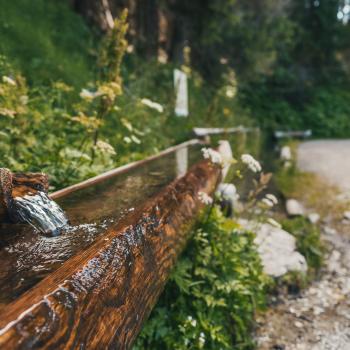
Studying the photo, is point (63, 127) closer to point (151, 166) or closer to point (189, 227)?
point (151, 166)

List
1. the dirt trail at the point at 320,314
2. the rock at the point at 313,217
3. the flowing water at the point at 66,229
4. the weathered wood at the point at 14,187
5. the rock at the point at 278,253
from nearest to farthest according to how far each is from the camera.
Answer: the flowing water at the point at 66,229 → the weathered wood at the point at 14,187 → the dirt trail at the point at 320,314 → the rock at the point at 278,253 → the rock at the point at 313,217

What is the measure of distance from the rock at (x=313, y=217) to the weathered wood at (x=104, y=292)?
3468mm

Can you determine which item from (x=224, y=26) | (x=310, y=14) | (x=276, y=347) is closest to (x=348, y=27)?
(x=310, y=14)

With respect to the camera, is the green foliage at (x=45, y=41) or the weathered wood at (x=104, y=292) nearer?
the weathered wood at (x=104, y=292)

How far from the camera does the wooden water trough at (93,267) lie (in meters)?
1.06

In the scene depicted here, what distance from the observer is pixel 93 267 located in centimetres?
136

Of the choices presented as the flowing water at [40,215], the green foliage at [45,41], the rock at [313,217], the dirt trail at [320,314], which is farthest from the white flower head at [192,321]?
the green foliage at [45,41]

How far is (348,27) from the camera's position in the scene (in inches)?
615

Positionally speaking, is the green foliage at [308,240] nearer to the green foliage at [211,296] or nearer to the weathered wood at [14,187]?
the green foliage at [211,296]

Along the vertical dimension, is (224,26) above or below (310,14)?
below

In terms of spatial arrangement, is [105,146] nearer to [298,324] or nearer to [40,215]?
[40,215]

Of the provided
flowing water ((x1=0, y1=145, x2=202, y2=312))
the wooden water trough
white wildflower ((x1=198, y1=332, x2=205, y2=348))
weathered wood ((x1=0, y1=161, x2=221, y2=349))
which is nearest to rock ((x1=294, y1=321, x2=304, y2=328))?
white wildflower ((x1=198, y1=332, x2=205, y2=348))

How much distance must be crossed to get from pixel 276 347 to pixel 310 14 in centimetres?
1619

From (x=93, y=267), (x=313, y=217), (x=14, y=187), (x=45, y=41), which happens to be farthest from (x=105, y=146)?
(x=45, y=41)
